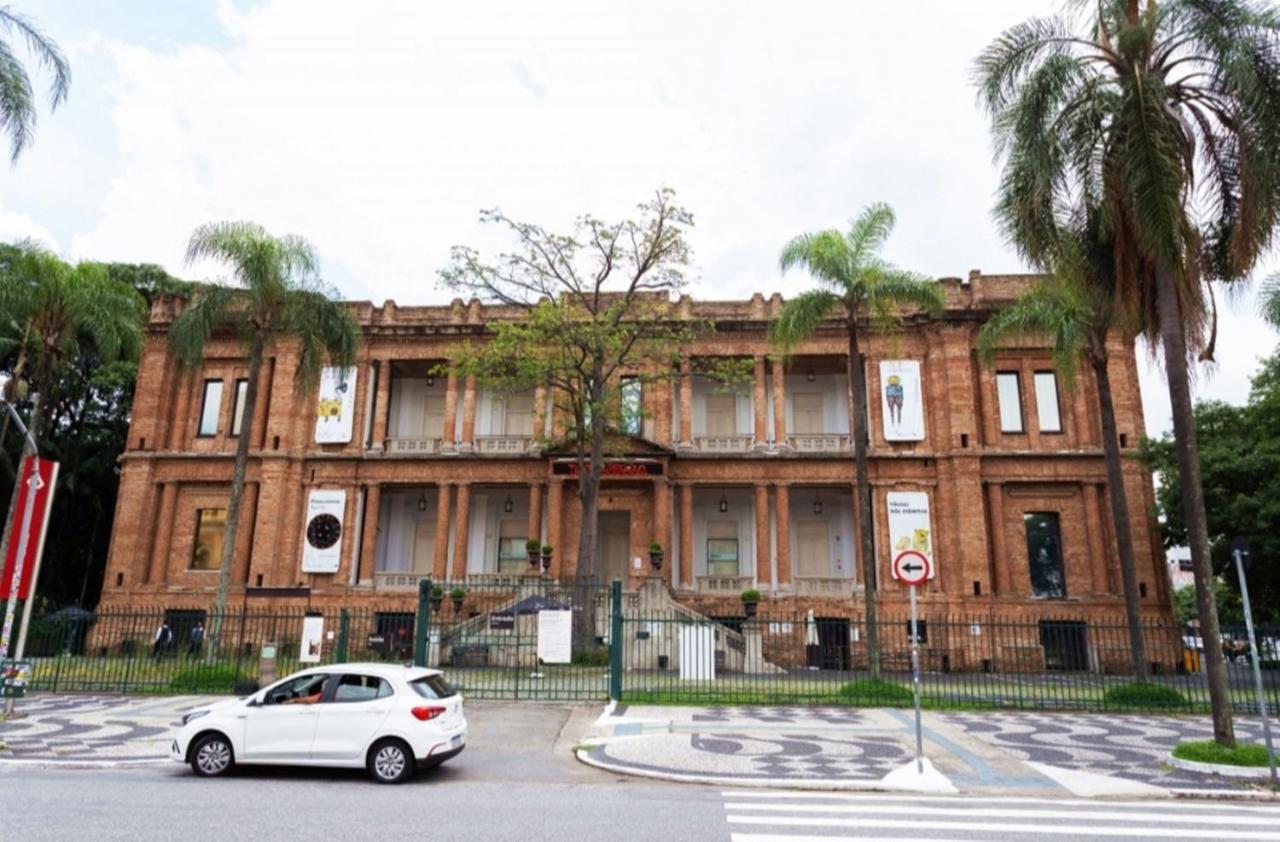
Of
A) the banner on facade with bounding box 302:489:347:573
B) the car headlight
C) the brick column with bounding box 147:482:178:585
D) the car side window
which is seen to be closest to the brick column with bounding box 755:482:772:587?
the banner on facade with bounding box 302:489:347:573

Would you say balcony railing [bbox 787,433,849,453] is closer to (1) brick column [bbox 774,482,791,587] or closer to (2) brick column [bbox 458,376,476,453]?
(1) brick column [bbox 774,482,791,587]

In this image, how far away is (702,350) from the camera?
108 feet

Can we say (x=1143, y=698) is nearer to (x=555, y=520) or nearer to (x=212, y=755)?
(x=212, y=755)

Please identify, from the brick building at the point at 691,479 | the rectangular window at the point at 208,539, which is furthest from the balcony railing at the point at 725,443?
the rectangular window at the point at 208,539

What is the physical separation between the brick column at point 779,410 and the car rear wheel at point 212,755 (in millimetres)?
24716

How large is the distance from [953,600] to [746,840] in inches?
959

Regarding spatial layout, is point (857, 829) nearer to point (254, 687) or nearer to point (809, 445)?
point (254, 687)

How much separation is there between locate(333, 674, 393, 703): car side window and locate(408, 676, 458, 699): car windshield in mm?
331

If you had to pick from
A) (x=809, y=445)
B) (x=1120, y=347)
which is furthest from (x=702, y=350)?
(x=1120, y=347)

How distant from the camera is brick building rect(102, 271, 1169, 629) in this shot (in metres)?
29.9

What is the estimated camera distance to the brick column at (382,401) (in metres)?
33.6

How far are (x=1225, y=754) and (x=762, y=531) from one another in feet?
68.4

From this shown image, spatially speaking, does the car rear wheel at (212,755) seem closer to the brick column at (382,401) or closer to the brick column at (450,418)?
the brick column at (450,418)

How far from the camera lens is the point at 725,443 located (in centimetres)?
3234
